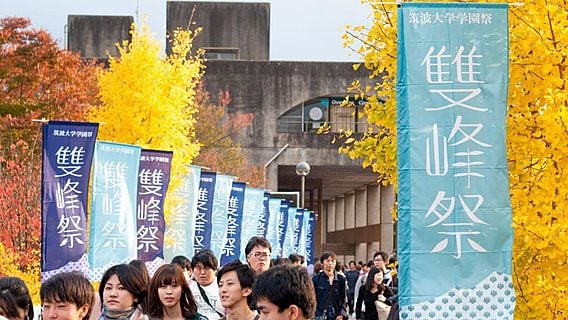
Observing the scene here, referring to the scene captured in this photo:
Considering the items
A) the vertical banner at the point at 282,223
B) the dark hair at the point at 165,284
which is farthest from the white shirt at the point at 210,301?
the vertical banner at the point at 282,223

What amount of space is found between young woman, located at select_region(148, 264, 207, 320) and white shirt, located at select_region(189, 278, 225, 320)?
1344 millimetres

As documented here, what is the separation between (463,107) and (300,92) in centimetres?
4352

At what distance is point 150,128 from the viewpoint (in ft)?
90.4

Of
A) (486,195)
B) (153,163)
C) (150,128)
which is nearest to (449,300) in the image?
(486,195)

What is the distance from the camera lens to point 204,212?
80.9 ft

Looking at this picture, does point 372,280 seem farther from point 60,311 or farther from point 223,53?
point 223,53

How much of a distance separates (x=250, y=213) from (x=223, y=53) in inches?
1168

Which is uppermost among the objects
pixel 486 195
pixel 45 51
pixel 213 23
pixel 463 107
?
pixel 213 23

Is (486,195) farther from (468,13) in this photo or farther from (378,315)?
(378,315)

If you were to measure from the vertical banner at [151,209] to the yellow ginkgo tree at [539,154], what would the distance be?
987 centimetres

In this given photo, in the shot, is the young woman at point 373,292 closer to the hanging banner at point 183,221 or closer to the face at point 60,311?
the hanging banner at point 183,221

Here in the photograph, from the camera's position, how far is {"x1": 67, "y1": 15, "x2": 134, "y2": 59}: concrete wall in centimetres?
5731

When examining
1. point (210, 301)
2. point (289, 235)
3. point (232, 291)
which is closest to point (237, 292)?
point (232, 291)

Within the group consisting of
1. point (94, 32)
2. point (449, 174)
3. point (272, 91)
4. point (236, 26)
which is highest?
point (236, 26)
